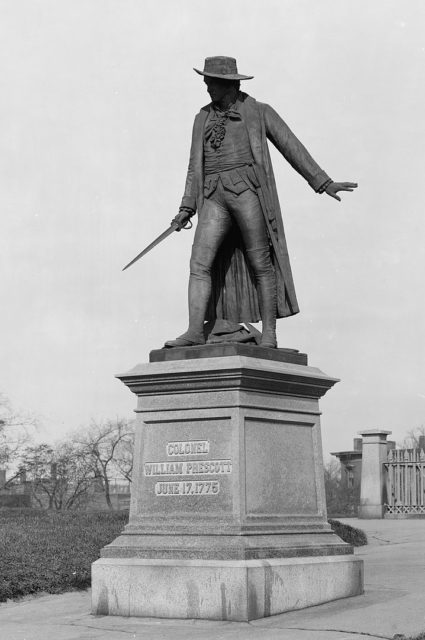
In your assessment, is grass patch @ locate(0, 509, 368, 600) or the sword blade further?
grass patch @ locate(0, 509, 368, 600)

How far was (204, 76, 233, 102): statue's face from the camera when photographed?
30.6 ft

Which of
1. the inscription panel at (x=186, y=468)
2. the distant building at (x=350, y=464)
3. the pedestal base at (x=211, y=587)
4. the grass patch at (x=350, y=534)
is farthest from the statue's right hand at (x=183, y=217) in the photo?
the distant building at (x=350, y=464)

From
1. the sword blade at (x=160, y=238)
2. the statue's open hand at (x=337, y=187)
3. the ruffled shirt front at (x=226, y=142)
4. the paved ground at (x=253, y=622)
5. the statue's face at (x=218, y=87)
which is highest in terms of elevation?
the statue's face at (x=218, y=87)

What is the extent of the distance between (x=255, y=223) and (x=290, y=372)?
1358 mm

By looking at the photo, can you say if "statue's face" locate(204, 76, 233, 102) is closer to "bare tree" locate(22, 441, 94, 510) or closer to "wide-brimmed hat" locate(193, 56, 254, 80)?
"wide-brimmed hat" locate(193, 56, 254, 80)

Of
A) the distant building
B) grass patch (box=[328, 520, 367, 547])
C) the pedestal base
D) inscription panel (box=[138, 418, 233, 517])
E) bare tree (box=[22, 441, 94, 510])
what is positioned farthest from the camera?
the distant building

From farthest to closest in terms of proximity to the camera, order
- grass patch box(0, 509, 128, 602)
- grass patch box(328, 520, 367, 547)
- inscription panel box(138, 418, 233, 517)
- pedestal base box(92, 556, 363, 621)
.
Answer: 1. grass patch box(328, 520, 367, 547)
2. grass patch box(0, 509, 128, 602)
3. inscription panel box(138, 418, 233, 517)
4. pedestal base box(92, 556, 363, 621)

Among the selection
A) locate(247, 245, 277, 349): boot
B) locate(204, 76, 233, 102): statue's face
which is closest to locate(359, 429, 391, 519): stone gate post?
locate(247, 245, 277, 349): boot

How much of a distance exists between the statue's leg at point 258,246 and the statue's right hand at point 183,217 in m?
0.49

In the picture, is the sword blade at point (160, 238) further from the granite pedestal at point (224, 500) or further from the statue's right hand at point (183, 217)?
the granite pedestal at point (224, 500)

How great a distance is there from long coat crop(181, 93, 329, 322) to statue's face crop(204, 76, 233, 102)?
16 cm

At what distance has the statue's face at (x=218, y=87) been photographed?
9328mm

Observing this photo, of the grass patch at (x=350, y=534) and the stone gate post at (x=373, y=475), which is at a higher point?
the stone gate post at (x=373, y=475)

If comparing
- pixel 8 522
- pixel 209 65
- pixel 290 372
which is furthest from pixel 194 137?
pixel 8 522
